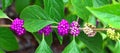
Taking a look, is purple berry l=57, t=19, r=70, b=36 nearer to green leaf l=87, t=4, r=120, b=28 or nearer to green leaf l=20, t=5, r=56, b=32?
green leaf l=20, t=5, r=56, b=32

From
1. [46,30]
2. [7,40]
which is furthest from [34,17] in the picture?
[7,40]

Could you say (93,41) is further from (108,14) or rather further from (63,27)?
(108,14)

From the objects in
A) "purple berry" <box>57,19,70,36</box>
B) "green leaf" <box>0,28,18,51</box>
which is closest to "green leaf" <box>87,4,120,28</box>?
"purple berry" <box>57,19,70,36</box>

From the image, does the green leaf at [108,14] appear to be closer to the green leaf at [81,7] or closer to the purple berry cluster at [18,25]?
the green leaf at [81,7]

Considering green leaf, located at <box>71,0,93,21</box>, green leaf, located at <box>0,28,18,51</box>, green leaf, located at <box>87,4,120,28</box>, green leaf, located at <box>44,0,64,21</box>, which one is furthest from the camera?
green leaf, located at <box>0,28,18,51</box>

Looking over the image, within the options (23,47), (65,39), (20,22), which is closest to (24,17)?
(20,22)
